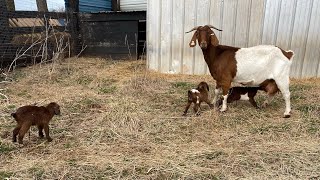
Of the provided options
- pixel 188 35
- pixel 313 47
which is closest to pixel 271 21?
pixel 313 47

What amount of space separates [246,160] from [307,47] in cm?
488

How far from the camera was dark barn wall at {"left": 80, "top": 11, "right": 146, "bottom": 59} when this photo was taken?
366 inches

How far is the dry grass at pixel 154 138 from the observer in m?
3.07

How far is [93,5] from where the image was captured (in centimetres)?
1181

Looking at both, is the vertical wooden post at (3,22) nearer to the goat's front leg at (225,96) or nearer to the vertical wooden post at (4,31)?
the vertical wooden post at (4,31)

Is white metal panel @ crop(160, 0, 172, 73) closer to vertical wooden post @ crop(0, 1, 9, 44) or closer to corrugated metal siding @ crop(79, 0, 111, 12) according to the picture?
vertical wooden post @ crop(0, 1, 9, 44)

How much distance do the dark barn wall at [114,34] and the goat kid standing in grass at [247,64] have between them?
483cm

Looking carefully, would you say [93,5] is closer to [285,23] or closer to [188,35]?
[188,35]

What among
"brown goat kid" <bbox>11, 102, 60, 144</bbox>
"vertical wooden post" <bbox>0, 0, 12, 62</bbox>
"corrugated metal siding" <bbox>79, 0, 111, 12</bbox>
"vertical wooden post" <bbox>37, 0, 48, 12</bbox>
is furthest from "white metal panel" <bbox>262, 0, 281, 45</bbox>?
"corrugated metal siding" <bbox>79, 0, 111, 12</bbox>

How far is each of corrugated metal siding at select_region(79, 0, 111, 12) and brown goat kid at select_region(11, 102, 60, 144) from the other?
8303 mm

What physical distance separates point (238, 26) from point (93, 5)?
667 centimetres

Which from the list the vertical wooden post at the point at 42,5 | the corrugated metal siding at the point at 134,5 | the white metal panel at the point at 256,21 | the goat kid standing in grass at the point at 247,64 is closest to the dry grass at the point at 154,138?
the goat kid standing in grass at the point at 247,64

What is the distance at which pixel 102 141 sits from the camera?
3.75 metres

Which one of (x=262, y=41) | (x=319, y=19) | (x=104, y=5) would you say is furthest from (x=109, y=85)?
(x=104, y=5)
